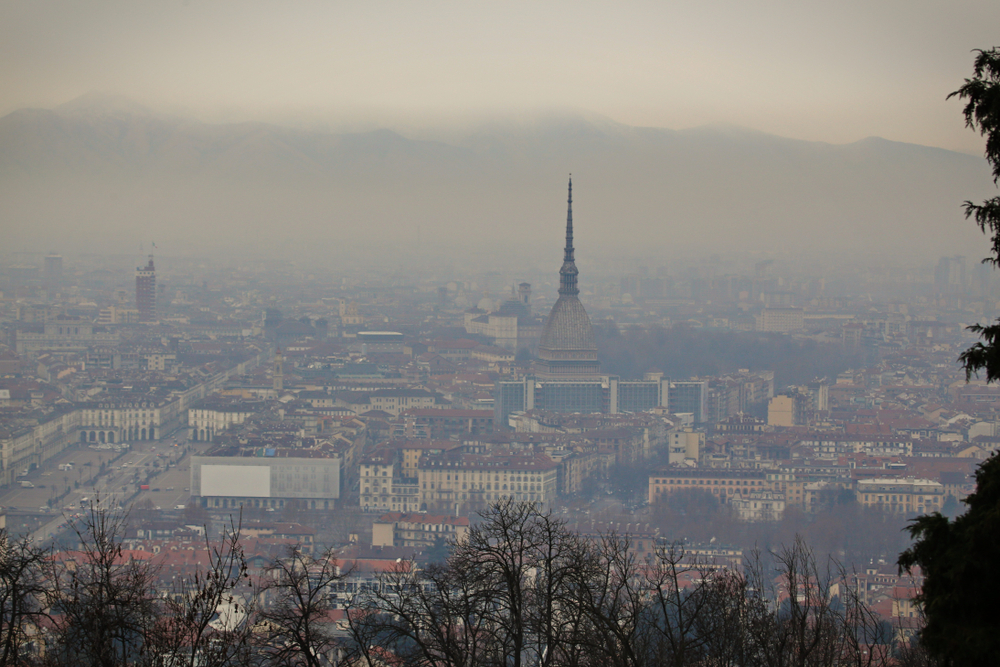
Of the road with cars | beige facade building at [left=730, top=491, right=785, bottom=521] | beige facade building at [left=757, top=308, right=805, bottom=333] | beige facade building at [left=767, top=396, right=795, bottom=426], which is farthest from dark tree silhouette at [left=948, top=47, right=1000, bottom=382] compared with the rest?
beige facade building at [left=757, top=308, right=805, bottom=333]

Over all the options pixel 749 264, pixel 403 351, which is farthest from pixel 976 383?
pixel 749 264

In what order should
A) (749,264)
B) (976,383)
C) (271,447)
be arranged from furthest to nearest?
(749,264)
(976,383)
(271,447)

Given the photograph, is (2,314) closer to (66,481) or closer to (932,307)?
(66,481)

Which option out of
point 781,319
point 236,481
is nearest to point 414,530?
point 236,481

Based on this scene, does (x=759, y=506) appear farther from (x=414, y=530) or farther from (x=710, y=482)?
(x=414, y=530)

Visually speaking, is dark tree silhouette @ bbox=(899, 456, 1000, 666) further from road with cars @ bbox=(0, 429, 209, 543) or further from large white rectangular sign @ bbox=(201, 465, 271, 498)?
large white rectangular sign @ bbox=(201, 465, 271, 498)
